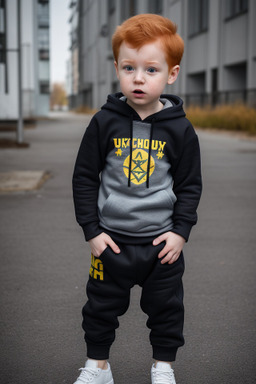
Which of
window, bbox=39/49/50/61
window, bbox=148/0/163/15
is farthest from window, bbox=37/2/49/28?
window, bbox=148/0/163/15

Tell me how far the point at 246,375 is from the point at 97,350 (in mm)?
721

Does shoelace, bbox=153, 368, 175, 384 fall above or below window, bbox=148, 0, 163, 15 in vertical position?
below

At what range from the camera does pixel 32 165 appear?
34.4 feet

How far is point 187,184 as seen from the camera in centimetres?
242

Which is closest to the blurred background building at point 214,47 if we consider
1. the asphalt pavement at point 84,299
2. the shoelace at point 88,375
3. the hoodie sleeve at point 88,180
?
the asphalt pavement at point 84,299

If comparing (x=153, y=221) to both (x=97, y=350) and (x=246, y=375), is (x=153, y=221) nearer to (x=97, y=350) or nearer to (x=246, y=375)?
(x=97, y=350)

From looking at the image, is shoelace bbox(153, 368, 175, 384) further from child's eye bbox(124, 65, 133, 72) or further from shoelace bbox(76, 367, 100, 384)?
child's eye bbox(124, 65, 133, 72)

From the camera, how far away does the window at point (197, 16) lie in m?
31.6

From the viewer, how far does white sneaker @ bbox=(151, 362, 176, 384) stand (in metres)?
2.48

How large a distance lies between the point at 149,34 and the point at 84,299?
6.58 feet

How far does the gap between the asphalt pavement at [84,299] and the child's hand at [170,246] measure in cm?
65

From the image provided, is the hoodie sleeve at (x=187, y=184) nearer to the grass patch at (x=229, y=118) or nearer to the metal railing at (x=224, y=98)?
the grass patch at (x=229, y=118)

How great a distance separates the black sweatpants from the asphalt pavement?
0.27 meters

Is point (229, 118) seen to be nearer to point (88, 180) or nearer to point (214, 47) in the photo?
point (214, 47)
